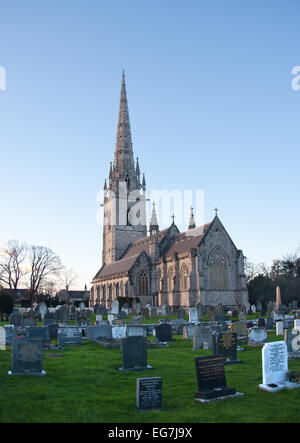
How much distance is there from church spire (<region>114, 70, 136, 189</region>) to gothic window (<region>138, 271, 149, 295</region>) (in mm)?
17416

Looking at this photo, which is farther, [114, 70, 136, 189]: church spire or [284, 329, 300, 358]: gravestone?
[114, 70, 136, 189]: church spire

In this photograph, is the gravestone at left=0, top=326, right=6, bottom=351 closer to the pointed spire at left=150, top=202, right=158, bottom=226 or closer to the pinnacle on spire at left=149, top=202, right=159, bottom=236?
the pinnacle on spire at left=149, top=202, right=159, bottom=236

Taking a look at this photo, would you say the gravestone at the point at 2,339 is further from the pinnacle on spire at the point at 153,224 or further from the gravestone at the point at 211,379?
the pinnacle on spire at the point at 153,224

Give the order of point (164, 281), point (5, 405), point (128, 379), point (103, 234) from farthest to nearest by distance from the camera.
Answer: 1. point (103, 234)
2. point (164, 281)
3. point (128, 379)
4. point (5, 405)

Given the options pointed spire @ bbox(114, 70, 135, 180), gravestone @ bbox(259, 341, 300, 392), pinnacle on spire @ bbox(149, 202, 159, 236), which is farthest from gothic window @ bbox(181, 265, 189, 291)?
gravestone @ bbox(259, 341, 300, 392)

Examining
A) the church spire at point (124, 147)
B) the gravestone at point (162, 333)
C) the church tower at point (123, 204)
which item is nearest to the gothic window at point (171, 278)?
the church tower at point (123, 204)

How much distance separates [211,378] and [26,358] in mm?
4730

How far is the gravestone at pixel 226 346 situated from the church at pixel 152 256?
27.4 meters

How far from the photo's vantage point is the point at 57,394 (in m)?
7.70

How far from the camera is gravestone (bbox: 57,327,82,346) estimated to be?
50.4ft

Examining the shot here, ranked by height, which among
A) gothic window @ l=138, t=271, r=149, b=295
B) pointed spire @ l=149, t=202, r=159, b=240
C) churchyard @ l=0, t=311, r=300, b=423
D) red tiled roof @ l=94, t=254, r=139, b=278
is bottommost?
churchyard @ l=0, t=311, r=300, b=423
